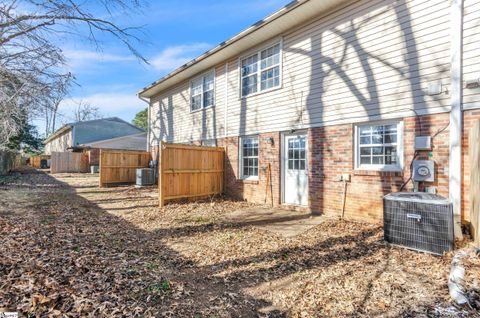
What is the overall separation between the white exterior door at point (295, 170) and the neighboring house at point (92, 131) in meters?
25.5

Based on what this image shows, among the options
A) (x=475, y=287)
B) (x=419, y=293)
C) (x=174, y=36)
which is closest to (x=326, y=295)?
(x=419, y=293)

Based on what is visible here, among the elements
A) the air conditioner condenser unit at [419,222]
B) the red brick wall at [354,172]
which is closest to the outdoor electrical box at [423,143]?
Answer: the red brick wall at [354,172]

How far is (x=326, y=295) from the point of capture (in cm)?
324

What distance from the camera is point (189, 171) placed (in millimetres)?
9500

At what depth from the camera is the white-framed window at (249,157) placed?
31.3 ft

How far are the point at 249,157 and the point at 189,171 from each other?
7.15 ft

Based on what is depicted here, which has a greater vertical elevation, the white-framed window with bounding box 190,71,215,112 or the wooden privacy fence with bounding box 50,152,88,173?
the white-framed window with bounding box 190,71,215,112

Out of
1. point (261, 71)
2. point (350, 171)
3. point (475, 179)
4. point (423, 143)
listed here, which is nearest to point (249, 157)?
point (261, 71)

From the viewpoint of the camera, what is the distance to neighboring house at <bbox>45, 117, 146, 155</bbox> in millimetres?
28634

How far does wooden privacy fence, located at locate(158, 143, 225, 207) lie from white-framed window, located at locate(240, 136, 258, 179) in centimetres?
97

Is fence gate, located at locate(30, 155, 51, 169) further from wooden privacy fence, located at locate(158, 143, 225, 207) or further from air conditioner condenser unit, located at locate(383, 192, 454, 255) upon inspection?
air conditioner condenser unit, located at locate(383, 192, 454, 255)

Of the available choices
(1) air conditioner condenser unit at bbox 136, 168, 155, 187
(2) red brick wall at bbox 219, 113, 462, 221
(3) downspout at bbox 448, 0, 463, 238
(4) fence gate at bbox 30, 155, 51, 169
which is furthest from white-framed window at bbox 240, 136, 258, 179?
(4) fence gate at bbox 30, 155, 51, 169

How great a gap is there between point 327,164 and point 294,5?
13.8 feet

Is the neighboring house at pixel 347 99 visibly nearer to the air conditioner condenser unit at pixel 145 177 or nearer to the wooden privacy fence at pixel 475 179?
the wooden privacy fence at pixel 475 179
